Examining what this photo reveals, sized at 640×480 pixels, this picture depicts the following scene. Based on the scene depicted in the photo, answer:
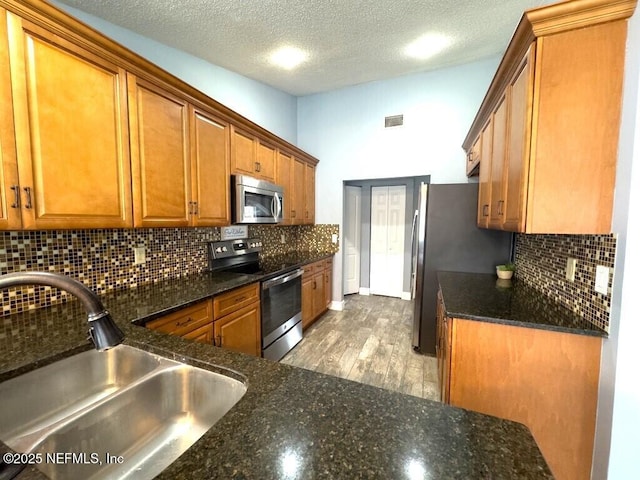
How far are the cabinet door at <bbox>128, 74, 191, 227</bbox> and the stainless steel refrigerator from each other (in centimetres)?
219

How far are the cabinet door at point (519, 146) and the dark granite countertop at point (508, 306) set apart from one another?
451mm

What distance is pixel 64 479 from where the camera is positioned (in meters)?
0.72

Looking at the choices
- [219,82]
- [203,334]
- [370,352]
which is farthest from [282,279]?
[219,82]

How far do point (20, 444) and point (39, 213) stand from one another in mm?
980

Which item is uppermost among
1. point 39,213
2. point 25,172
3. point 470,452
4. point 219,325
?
point 25,172

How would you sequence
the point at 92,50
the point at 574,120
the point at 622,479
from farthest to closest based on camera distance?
the point at 92,50
the point at 574,120
the point at 622,479

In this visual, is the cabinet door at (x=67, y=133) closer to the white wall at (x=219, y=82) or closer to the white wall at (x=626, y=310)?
the white wall at (x=219, y=82)

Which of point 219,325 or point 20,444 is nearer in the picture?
point 20,444

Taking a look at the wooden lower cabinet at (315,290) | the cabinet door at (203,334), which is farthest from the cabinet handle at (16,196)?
the wooden lower cabinet at (315,290)

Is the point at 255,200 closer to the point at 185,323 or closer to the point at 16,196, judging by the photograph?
the point at 185,323

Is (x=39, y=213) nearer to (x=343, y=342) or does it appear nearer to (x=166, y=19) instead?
(x=166, y=19)

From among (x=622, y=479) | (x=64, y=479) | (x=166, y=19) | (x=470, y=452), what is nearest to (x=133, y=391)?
(x=64, y=479)

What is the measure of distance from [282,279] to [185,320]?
1.09 meters

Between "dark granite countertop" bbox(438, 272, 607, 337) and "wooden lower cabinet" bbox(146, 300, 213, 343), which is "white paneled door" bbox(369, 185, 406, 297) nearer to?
"dark granite countertop" bbox(438, 272, 607, 337)
